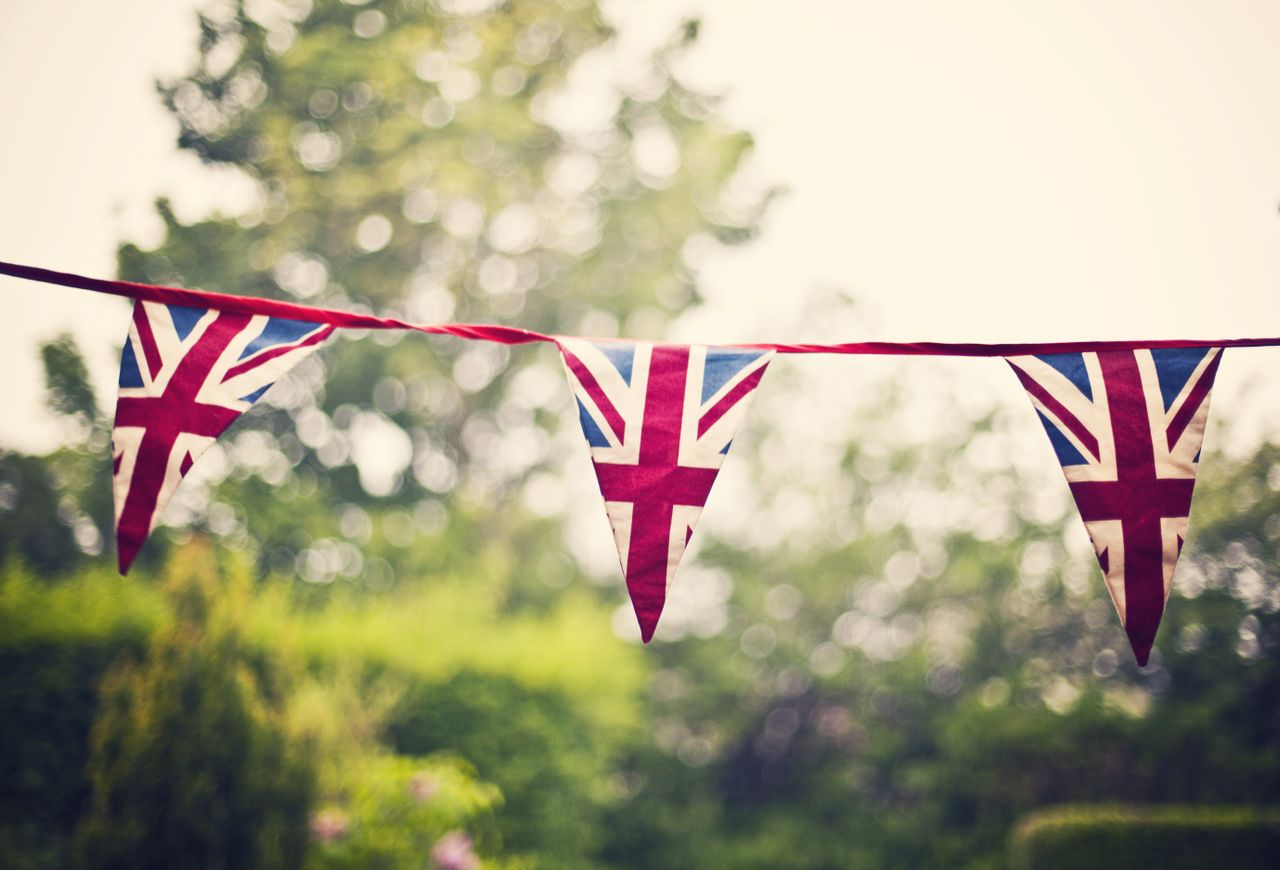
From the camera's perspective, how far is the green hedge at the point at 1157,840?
7.62 metres

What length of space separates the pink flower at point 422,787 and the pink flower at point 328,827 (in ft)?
1.48

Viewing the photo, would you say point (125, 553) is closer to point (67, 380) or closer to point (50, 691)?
point (50, 691)

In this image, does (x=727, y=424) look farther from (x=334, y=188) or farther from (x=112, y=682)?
(x=334, y=188)

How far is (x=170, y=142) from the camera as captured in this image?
11414 millimetres

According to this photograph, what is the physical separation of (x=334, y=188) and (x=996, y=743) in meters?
12.0

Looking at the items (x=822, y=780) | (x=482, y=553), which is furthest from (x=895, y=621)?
(x=482, y=553)

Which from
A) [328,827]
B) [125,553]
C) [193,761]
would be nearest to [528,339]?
[125,553]

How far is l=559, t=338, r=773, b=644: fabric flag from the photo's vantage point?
2.61 metres

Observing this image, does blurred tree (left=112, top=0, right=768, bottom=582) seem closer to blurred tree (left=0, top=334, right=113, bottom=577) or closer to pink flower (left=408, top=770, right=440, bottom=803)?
blurred tree (left=0, top=334, right=113, bottom=577)

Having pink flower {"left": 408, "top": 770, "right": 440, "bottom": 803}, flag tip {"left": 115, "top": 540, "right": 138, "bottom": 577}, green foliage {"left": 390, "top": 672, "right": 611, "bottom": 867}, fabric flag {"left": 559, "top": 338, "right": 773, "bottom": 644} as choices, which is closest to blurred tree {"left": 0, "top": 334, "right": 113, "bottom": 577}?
green foliage {"left": 390, "top": 672, "right": 611, "bottom": 867}

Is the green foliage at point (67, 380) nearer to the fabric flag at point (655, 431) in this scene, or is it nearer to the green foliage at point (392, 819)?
the green foliage at point (392, 819)

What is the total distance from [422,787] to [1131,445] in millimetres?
4753

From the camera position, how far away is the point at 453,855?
5.36m

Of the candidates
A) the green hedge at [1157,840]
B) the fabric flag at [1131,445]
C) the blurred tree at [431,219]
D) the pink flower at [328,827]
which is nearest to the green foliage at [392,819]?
the pink flower at [328,827]
